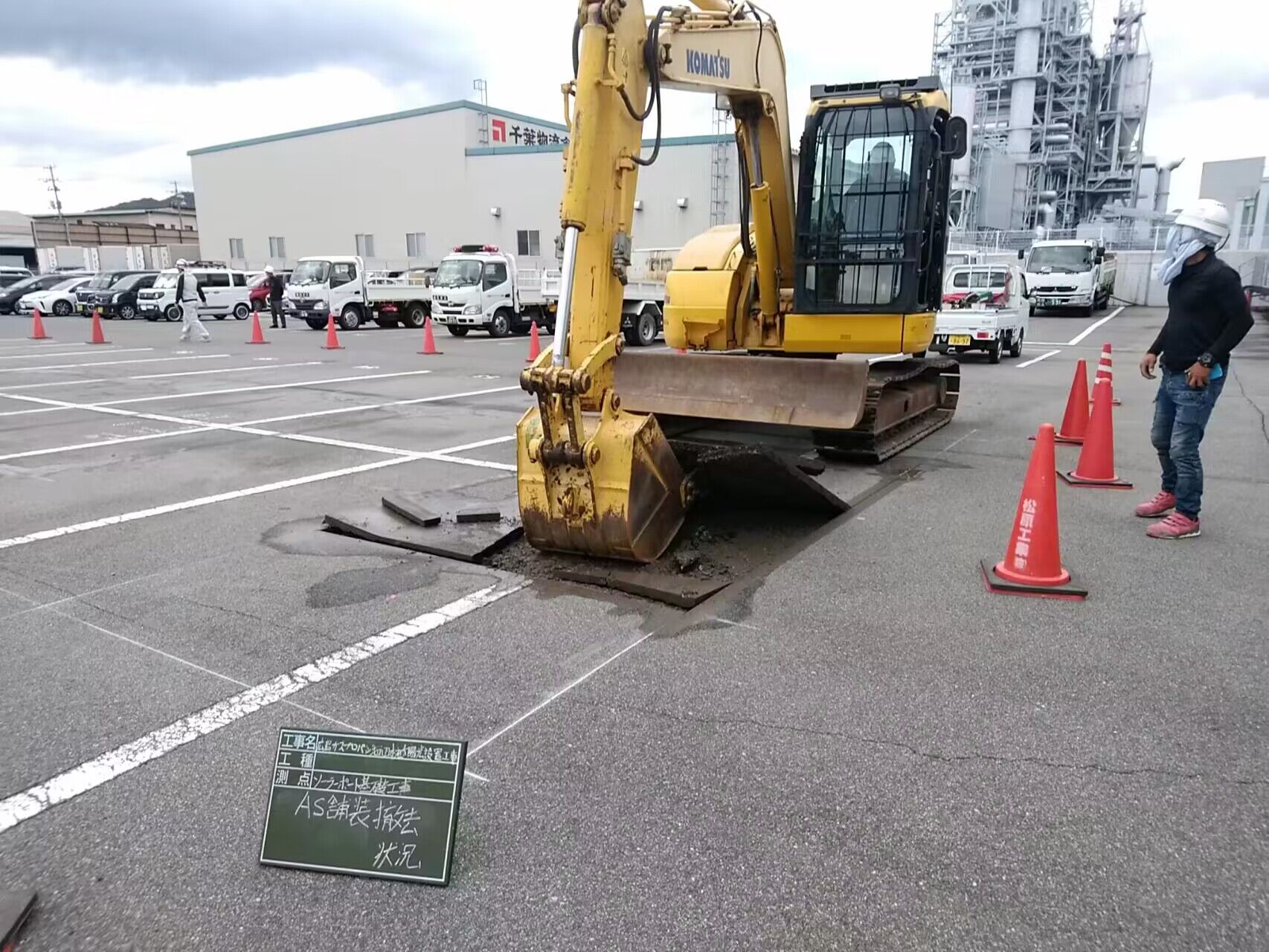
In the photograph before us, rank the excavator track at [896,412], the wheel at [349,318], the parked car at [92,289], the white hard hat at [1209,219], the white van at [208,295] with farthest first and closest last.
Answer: the parked car at [92,289]
the white van at [208,295]
the wheel at [349,318]
the excavator track at [896,412]
the white hard hat at [1209,219]

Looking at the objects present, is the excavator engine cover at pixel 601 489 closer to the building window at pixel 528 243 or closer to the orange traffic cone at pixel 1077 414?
the orange traffic cone at pixel 1077 414

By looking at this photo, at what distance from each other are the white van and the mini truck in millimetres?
10856

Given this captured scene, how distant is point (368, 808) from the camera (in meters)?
2.67

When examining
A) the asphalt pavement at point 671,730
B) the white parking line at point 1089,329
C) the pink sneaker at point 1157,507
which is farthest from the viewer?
the white parking line at point 1089,329

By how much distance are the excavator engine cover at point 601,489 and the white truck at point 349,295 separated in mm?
21742

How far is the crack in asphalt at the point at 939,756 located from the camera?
10.4 feet

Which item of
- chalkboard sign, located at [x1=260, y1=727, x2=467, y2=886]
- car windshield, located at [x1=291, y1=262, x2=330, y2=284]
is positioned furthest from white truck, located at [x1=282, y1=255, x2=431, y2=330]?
chalkboard sign, located at [x1=260, y1=727, x2=467, y2=886]

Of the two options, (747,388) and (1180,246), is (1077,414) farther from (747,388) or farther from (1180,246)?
(747,388)

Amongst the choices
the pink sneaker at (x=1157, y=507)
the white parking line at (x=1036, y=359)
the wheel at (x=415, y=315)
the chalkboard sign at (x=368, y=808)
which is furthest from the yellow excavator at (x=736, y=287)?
the wheel at (x=415, y=315)

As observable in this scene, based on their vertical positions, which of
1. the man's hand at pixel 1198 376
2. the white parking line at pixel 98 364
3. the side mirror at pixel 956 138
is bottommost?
the white parking line at pixel 98 364

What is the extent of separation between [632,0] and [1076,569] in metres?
4.31

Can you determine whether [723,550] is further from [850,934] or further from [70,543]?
[70,543]

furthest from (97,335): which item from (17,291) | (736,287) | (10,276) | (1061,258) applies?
(1061,258)

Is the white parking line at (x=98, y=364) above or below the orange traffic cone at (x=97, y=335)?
below
